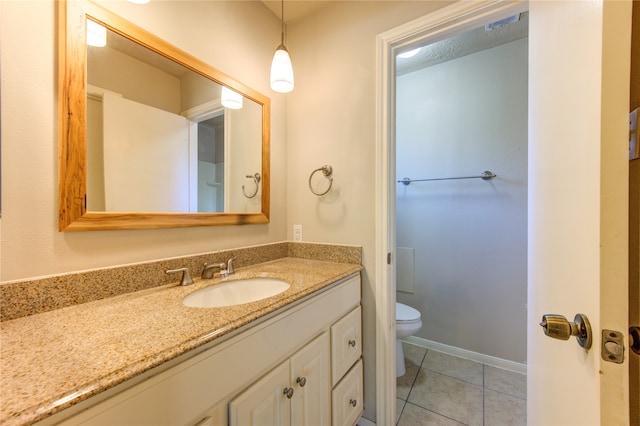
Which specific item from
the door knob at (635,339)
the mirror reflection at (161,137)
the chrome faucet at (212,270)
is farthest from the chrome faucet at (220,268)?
the door knob at (635,339)

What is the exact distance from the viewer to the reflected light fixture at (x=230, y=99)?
1.29 m

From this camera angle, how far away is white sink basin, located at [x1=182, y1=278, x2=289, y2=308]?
40.6 inches

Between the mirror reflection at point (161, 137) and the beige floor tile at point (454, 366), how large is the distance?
176 centimetres

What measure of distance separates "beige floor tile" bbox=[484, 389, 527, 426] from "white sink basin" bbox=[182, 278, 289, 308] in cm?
140

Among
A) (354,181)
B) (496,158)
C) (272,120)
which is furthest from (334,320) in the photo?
(496,158)

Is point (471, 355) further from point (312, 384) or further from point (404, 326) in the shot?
point (312, 384)

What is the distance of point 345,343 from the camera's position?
3.93 feet

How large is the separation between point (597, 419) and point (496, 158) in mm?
1811

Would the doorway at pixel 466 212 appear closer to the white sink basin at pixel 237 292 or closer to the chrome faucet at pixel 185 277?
the white sink basin at pixel 237 292

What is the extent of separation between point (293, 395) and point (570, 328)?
0.80 metres

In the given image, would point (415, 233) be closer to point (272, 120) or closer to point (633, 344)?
point (272, 120)

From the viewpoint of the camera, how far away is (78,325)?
0.65 m

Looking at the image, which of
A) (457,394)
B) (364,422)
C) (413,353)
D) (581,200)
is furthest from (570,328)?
(413,353)

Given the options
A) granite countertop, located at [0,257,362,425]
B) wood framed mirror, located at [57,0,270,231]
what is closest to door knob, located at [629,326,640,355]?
granite countertop, located at [0,257,362,425]
